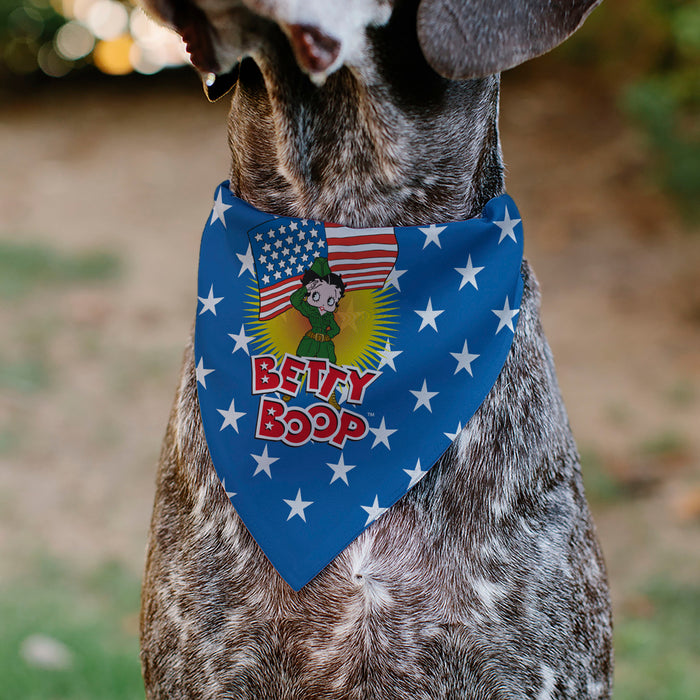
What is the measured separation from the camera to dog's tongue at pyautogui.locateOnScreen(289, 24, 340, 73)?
1752mm

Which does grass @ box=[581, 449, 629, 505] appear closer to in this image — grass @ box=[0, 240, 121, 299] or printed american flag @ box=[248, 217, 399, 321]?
printed american flag @ box=[248, 217, 399, 321]

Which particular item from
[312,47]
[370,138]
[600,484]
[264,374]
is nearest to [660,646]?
[600,484]

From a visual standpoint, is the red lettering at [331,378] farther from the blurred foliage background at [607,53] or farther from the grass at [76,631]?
the grass at [76,631]

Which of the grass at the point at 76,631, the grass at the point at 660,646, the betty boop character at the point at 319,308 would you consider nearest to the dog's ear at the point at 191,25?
the betty boop character at the point at 319,308

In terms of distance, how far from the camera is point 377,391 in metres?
2.21

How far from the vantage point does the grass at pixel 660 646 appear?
3.87 metres

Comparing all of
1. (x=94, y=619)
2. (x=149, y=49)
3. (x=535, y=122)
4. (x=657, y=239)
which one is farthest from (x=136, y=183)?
(x=94, y=619)

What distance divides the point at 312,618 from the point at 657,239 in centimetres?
640

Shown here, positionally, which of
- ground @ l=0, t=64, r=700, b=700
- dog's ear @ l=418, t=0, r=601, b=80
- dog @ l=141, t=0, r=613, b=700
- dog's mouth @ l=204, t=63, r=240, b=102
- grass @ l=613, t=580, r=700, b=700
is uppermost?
dog's ear @ l=418, t=0, r=601, b=80

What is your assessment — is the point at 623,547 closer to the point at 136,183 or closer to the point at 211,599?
the point at 211,599

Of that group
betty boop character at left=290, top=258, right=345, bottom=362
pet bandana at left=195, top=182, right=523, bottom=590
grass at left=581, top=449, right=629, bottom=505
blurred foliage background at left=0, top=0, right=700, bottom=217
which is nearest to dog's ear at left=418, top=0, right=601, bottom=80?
pet bandana at left=195, top=182, right=523, bottom=590

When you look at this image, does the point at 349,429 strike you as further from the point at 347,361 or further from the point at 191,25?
the point at 191,25

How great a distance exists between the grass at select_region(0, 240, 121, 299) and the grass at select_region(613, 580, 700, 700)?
5.10m

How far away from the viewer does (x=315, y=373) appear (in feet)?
7.22
